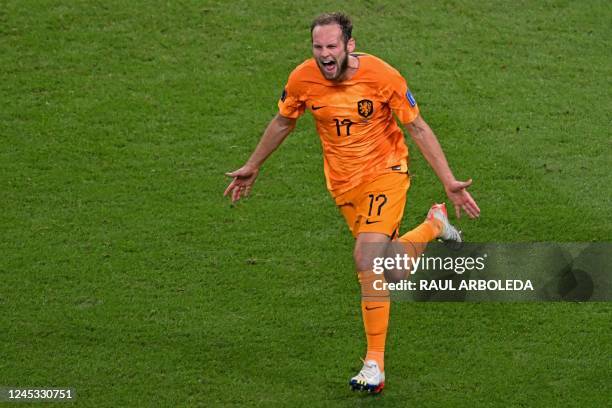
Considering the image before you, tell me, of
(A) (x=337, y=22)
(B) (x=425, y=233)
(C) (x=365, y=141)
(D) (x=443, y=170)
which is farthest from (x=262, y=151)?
(B) (x=425, y=233)

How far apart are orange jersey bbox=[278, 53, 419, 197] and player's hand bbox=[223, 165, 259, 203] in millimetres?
484

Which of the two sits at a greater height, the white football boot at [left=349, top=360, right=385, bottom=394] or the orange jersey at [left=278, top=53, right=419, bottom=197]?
the orange jersey at [left=278, top=53, right=419, bottom=197]

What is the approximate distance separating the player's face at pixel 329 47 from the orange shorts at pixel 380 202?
33.2 inches

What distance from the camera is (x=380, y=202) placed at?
780 centimetres

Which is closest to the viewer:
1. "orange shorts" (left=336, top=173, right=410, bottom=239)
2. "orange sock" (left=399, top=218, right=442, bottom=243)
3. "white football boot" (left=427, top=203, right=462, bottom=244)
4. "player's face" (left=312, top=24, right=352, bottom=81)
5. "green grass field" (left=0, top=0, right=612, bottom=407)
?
"player's face" (left=312, top=24, right=352, bottom=81)

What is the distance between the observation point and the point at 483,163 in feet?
34.1

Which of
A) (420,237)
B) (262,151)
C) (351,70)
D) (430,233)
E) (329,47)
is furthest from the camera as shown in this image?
(430,233)

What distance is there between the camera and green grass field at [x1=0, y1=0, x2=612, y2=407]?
7980mm

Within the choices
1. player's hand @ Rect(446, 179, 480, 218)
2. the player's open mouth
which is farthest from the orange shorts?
the player's open mouth

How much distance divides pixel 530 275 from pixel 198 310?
2.57m

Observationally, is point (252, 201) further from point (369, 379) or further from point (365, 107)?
point (369, 379)

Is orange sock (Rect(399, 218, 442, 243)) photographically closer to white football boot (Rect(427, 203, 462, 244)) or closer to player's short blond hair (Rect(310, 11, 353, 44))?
white football boot (Rect(427, 203, 462, 244))

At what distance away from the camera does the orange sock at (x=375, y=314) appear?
7816 mm

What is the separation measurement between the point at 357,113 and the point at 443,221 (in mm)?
1612
